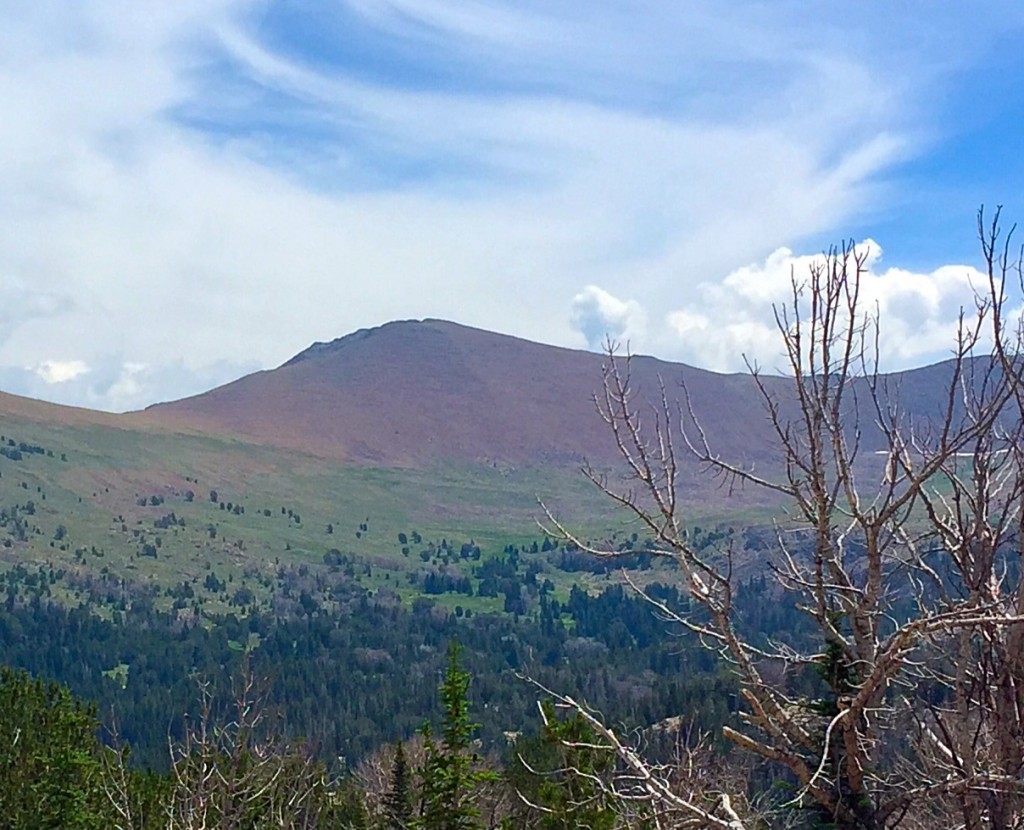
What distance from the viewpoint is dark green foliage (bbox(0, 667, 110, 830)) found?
2067 cm

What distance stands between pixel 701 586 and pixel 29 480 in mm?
187251

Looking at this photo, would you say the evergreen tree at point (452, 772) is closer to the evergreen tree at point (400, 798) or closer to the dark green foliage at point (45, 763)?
the dark green foliage at point (45, 763)

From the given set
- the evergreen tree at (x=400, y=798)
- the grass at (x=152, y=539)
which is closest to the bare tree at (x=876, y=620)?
the evergreen tree at (x=400, y=798)

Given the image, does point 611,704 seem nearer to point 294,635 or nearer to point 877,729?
point 294,635

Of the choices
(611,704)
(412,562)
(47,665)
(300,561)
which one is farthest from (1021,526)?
(412,562)

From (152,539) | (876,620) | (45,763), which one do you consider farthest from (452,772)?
(152,539)

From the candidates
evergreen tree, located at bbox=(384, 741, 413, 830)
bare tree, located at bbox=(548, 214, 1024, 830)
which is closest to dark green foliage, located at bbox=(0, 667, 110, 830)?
evergreen tree, located at bbox=(384, 741, 413, 830)

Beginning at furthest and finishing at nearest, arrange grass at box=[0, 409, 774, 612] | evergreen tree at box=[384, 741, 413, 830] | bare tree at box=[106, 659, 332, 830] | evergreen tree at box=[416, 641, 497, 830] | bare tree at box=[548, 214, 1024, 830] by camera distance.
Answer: grass at box=[0, 409, 774, 612] < evergreen tree at box=[384, 741, 413, 830] < evergreen tree at box=[416, 641, 497, 830] < bare tree at box=[106, 659, 332, 830] < bare tree at box=[548, 214, 1024, 830]

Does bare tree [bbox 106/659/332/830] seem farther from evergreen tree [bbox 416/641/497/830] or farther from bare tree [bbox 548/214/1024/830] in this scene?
bare tree [bbox 548/214/1024/830]

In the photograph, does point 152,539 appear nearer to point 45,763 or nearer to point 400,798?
point 400,798

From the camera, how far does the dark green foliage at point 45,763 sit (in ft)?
67.8

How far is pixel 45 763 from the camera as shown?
78.5 ft

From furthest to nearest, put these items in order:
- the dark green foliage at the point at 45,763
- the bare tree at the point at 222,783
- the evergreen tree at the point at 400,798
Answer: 1. the evergreen tree at the point at 400,798
2. the dark green foliage at the point at 45,763
3. the bare tree at the point at 222,783

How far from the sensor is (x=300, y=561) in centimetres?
17775
